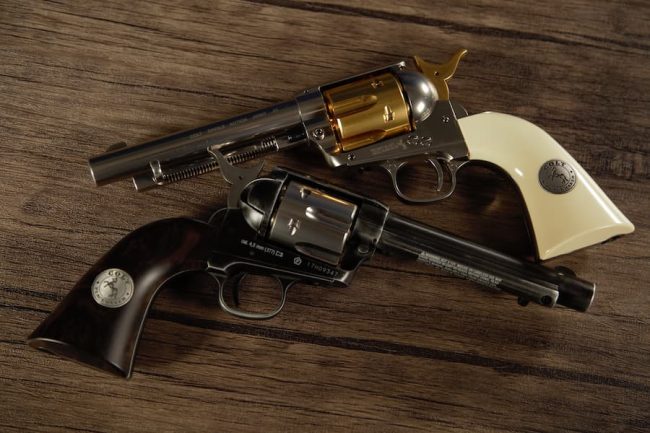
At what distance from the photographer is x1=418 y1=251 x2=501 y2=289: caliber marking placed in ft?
3.57

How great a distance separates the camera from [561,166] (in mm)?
1110

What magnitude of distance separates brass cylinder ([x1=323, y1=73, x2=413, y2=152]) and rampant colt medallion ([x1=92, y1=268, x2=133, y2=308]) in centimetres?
47

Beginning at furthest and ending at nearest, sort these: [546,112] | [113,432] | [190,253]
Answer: [546,112] < [113,432] < [190,253]

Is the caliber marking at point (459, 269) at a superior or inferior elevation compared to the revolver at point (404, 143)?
inferior

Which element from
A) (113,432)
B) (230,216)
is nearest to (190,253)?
(230,216)

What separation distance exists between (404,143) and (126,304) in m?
0.59

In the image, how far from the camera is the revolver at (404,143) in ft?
3.59

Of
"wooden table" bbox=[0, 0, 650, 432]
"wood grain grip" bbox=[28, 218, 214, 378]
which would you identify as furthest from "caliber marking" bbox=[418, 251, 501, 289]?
"wood grain grip" bbox=[28, 218, 214, 378]

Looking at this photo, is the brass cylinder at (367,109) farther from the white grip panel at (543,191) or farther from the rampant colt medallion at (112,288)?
the rampant colt medallion at (112,288)

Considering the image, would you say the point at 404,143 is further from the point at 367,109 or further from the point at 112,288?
the point at 112,288

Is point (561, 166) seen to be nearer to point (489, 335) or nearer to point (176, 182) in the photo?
point (489, 335)

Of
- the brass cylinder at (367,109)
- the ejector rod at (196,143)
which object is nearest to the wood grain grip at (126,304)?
the ejector rod at (196,143)

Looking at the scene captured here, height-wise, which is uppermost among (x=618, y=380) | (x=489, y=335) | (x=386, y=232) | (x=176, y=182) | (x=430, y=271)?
(x=176, y=182)

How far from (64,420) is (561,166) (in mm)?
1090
